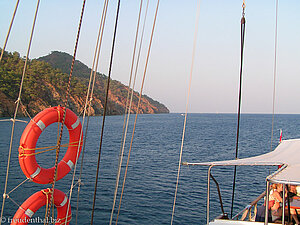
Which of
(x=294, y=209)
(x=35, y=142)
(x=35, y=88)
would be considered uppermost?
(x=35, y=88)

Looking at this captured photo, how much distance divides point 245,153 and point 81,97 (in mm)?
69060

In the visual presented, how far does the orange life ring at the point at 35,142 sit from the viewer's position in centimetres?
495

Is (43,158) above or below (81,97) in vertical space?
below

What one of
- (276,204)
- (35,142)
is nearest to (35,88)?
(35,142)

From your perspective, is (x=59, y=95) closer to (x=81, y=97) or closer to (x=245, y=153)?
(x=81, y=97)

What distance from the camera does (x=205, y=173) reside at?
68.7 feet

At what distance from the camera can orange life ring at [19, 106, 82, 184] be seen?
16.2ft

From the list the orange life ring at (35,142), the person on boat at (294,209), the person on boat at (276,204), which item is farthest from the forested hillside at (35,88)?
the person on boat at (276,204)

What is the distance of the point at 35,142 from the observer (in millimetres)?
5047

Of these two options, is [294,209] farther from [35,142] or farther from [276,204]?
[35,142]

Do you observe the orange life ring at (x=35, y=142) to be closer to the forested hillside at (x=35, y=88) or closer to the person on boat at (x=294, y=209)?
the person on boat at (x=294, y=209)

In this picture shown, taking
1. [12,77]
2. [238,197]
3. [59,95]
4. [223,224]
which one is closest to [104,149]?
[238,197]

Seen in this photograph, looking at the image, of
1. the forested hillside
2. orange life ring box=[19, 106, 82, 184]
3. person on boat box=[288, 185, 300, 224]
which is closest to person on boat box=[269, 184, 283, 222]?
person on boat box=[288, 185, 300, 224]

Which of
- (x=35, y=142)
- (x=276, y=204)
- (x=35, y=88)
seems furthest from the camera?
(x=35, y=88)
